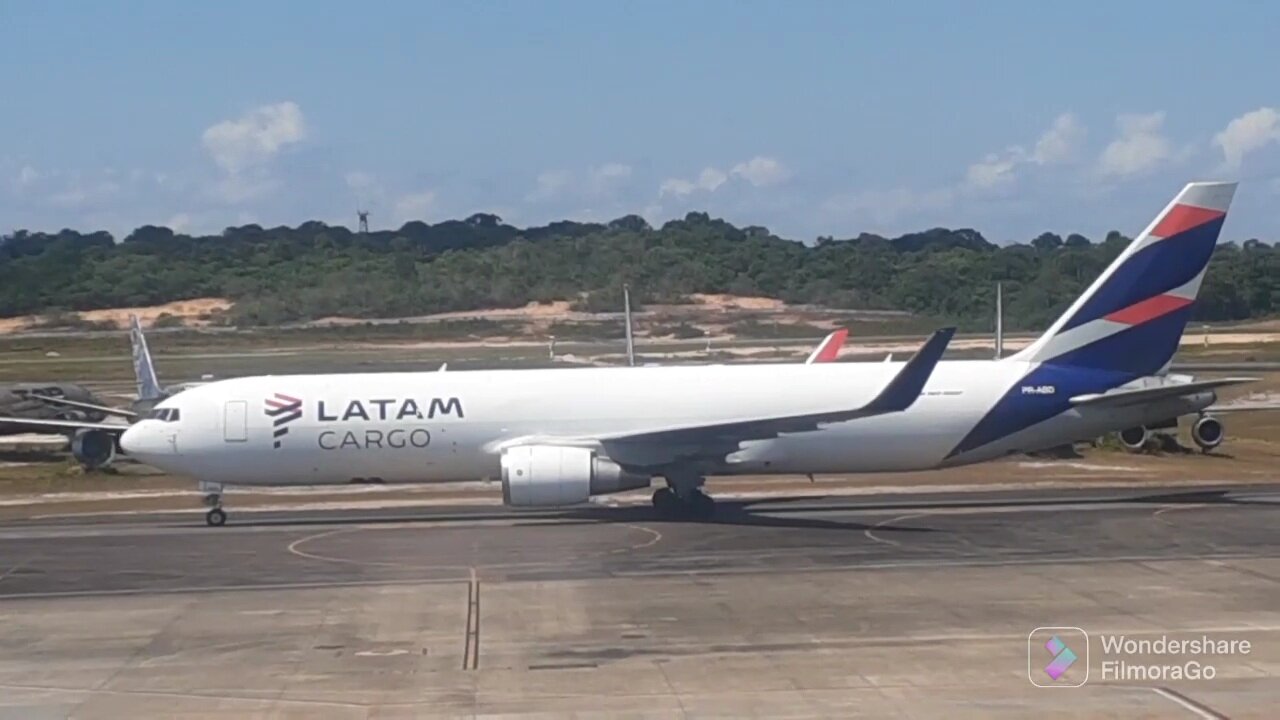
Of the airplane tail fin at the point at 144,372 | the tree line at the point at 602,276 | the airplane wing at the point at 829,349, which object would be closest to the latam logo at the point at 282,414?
the airplane tail fin at the point at 144,372

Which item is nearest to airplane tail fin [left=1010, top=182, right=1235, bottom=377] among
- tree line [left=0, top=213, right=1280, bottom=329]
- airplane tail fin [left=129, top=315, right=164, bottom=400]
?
airplane tail fin [left=129, top=315, right=164, bottom=400]

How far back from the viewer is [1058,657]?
17.9 metres

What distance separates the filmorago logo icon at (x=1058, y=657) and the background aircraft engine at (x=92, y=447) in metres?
33.4

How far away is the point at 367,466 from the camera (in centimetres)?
3425

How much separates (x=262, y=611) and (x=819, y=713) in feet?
32.8

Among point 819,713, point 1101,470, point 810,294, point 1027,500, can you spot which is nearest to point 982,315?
point 810,294

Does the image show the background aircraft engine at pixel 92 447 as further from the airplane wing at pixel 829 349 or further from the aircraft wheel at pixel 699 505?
the airplane wing at pixel 829 349

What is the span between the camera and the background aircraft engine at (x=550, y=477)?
104 feet

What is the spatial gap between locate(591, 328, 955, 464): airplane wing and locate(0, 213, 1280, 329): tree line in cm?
3632

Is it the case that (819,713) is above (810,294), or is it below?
below

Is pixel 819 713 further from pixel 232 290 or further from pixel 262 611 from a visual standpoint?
pixel 232 290

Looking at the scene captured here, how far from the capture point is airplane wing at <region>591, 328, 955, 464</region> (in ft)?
102

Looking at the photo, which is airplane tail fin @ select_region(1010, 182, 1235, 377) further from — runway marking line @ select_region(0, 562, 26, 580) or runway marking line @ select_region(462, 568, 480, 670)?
runway marking line @ select_region(0, 562, 26, 580)

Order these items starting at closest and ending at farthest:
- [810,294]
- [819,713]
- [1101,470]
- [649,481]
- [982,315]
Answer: [819,713] < [649,481] < [1101,470] < [982,315] < [810,294]
